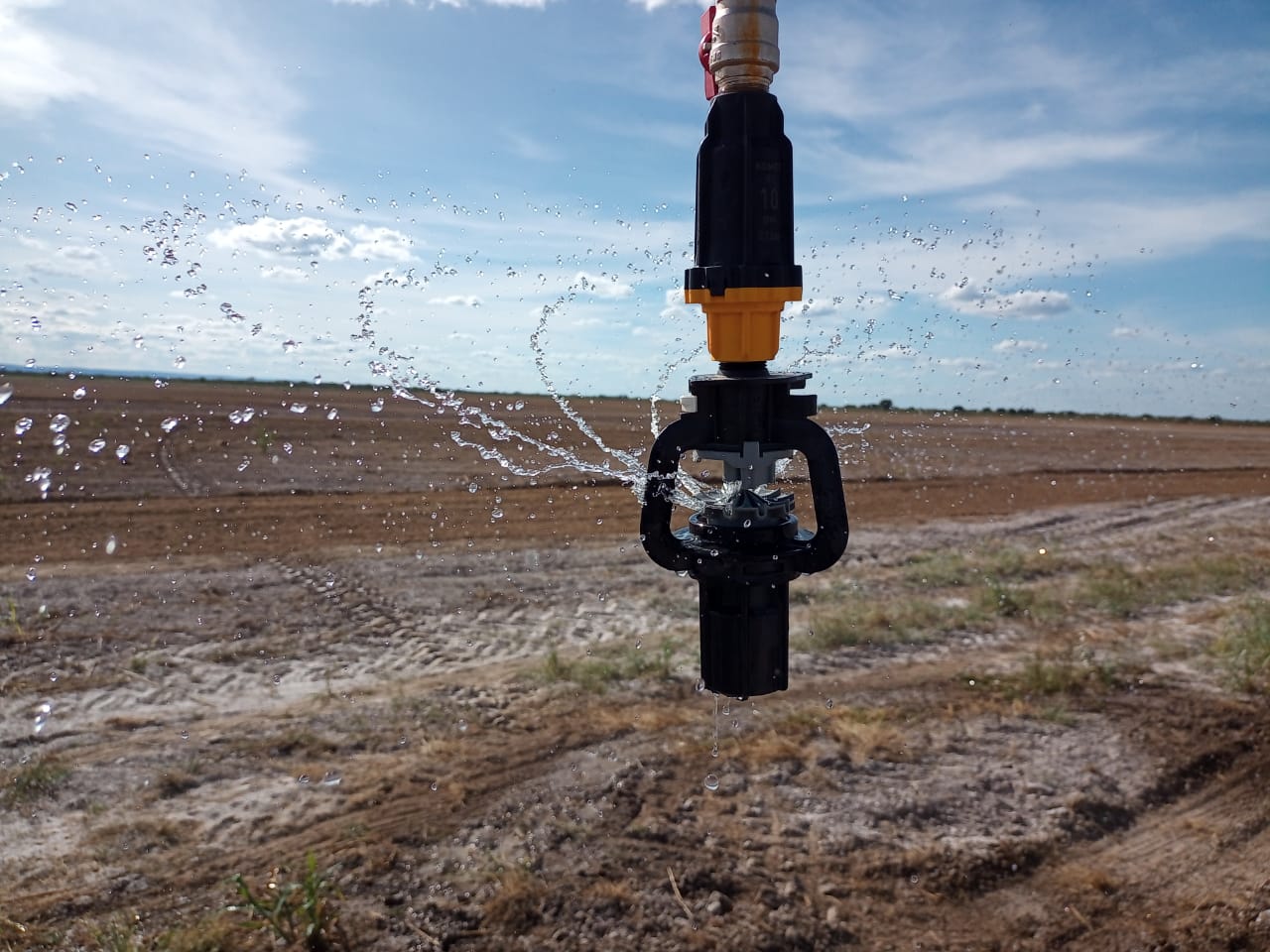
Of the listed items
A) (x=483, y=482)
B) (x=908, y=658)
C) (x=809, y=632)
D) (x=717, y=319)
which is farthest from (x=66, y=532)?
(x=717, y=319)

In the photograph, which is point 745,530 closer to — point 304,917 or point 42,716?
point 304,917

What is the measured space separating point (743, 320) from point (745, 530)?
0.32 m

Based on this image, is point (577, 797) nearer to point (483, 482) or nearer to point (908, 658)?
point (908, 658)

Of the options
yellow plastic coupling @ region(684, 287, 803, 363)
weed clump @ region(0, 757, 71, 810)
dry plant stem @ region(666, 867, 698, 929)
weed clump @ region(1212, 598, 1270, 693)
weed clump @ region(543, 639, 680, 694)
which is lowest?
dry plant stem @ region(666, 867, 698, 929)

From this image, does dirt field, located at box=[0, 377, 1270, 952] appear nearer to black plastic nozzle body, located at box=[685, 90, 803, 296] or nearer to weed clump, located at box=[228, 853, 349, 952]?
weed clump, located at box=[228, 853, 349, 952]

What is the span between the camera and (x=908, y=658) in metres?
6.06

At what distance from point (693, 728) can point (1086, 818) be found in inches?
71.7

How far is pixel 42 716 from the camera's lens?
497 centimetres

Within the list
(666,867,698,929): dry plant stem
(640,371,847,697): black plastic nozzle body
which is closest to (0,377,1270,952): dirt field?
(666,867,698,929): dry plant stem

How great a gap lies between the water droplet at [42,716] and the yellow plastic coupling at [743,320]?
493 centimetres

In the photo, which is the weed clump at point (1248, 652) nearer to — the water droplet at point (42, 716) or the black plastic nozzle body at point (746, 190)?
the black plastic nozzle body at point (746, 190)

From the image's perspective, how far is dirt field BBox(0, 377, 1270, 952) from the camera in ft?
11.1

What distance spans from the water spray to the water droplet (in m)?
4.71

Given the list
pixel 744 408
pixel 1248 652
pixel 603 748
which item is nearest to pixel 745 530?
pixel 744 408
